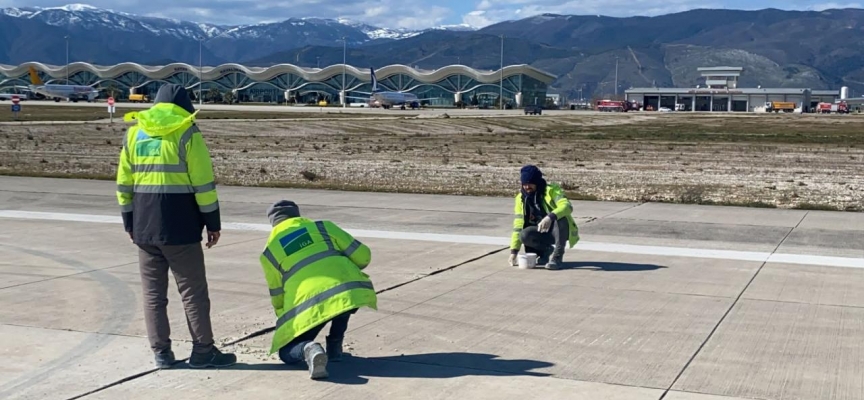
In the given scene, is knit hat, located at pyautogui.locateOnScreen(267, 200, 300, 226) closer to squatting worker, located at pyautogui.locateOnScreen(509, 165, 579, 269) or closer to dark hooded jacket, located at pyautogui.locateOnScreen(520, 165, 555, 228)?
squatting worker, located at pyautogui.locateOnScreen(509, 165, 579, 269)

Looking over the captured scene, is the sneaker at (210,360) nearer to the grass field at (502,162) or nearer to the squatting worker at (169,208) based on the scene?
the squatting worker at (169,208)

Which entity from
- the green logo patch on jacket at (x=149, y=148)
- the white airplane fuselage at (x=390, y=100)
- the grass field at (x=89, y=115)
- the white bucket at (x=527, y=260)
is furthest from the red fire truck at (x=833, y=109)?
the green logo patch on jacket at (x=149, y=148)

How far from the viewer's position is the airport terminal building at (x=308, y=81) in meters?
167

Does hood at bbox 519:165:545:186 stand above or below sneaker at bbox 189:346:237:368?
above

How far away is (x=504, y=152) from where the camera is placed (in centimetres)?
3491

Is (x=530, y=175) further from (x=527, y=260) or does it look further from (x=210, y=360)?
(x=210, y=360)

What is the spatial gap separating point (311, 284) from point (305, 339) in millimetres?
472

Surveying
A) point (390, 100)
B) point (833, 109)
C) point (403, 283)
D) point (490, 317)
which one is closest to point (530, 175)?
point (403, 283)

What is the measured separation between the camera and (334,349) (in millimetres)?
7023

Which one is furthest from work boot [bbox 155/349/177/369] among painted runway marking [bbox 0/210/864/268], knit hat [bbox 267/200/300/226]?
painted runway marking [bbox 0/210/864/268]

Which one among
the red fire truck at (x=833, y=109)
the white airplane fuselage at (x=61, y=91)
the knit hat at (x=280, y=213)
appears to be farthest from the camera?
the red fire truck at (x=833, y=109)

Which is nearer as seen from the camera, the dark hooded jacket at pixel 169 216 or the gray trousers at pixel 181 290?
the dark hooded jacket at pixel 169 216

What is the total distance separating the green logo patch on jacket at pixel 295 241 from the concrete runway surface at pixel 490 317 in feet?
2.75

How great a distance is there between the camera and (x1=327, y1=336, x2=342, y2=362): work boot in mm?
7020
